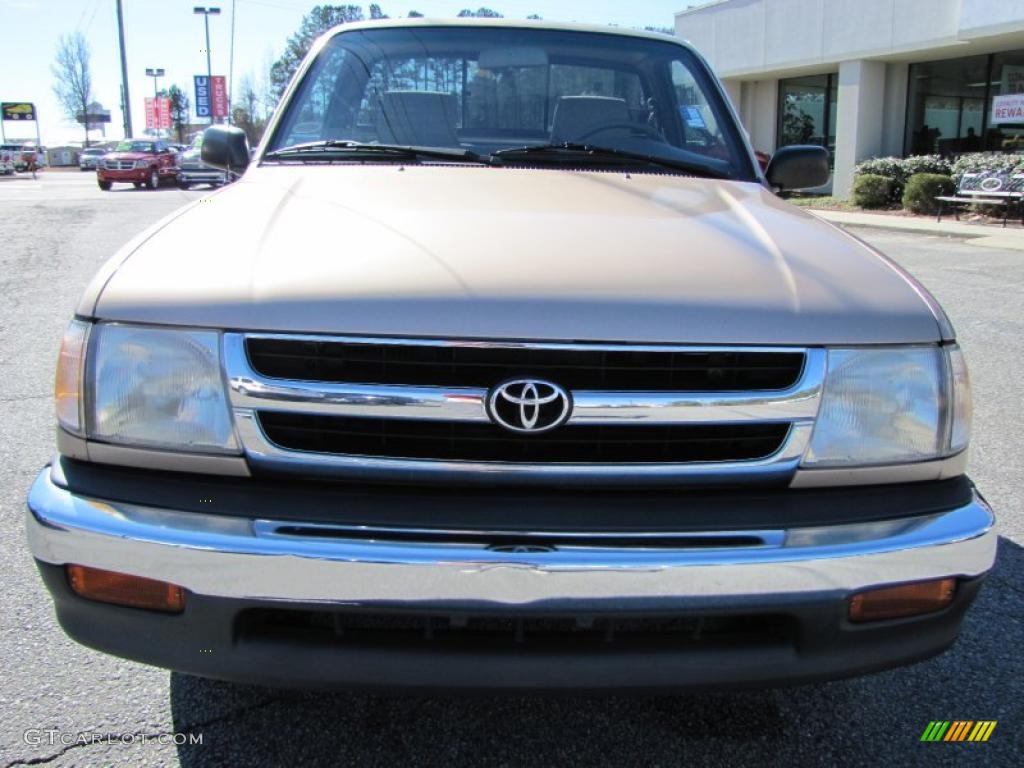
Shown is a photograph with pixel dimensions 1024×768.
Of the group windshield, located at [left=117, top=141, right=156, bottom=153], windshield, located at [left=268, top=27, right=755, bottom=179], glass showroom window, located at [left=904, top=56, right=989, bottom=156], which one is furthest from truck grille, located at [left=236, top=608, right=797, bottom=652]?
windshield, located at [left=117, top=141, right=156, bottom=153]

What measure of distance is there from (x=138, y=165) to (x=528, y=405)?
30246mm

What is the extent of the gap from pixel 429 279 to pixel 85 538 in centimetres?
84

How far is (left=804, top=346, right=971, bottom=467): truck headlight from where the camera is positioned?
5.99ft

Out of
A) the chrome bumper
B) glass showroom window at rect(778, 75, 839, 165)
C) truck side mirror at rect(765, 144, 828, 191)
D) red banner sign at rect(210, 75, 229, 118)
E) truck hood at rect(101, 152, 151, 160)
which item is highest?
red banner sign at rect(210, 75, 229, 118)

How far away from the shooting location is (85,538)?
1.69 m

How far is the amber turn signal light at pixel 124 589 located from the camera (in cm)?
169

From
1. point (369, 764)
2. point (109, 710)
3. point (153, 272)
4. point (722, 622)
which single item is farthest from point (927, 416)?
point (109, 710)

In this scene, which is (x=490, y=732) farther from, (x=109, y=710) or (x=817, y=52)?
(x=817, y=52)

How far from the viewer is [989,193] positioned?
1589 centimetres

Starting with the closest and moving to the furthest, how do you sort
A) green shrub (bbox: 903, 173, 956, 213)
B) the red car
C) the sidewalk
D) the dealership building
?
the sidewalk → green shrub (bbox: 903, 173, 956, 213) → the dealership building → the red car

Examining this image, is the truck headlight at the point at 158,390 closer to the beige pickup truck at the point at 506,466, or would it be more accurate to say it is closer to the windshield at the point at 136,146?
the beige pickup truck at the point at 506,466

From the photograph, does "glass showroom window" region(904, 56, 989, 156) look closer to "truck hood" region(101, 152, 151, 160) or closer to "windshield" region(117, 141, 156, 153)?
"truck hood" region(101, 152, 151, 160)

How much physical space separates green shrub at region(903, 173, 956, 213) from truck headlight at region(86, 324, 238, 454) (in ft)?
58.3

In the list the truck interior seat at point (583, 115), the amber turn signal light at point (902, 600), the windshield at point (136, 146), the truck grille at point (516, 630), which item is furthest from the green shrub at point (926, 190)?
the windshield at point (136, 146)
